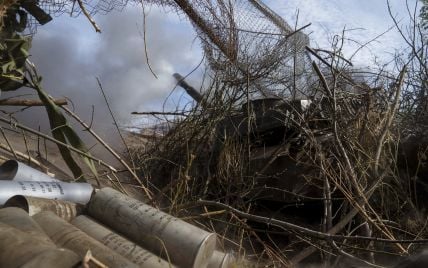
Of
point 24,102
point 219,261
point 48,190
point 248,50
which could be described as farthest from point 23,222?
point 248,50

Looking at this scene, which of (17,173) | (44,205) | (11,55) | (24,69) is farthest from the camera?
(24,69)

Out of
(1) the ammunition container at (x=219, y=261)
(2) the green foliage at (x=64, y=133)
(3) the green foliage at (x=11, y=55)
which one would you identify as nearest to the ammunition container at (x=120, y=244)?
(1) the ammunition container at (x=219, y=261)

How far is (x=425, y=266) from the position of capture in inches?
78.6

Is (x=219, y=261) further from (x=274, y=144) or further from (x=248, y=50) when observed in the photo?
(x=248, y=50)

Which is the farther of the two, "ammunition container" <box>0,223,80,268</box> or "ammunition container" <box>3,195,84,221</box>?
"ammunition container" <box>3,195,84,221</box>

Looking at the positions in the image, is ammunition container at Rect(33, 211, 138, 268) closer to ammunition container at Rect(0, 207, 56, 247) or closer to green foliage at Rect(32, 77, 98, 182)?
ammunition container at Rect(0, 207, 56, 247)

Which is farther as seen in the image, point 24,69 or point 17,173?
point 24,69

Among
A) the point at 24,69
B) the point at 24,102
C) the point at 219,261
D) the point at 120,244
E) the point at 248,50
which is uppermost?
the point at 248,50

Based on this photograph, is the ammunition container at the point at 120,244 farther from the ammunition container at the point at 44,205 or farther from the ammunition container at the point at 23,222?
the ammunition container at the point at 23,222

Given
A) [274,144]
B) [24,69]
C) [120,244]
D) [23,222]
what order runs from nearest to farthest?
1. [23,222]
2. [120,244]
3. [24,69]
4. [274,144]

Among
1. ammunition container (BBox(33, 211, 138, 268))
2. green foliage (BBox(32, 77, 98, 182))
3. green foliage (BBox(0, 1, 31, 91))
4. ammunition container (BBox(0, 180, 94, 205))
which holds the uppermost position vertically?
green foliage (BBox(0, 1, 31, 91))

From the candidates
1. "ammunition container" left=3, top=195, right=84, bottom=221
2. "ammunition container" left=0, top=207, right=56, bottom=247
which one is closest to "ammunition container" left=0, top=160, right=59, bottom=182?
"ammunition container" left=3, top=195, right=84, bottom=221

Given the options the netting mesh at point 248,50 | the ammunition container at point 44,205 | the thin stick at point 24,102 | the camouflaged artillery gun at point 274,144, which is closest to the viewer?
the ammunition container at point 44,205

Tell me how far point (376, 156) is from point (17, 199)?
2.34m
